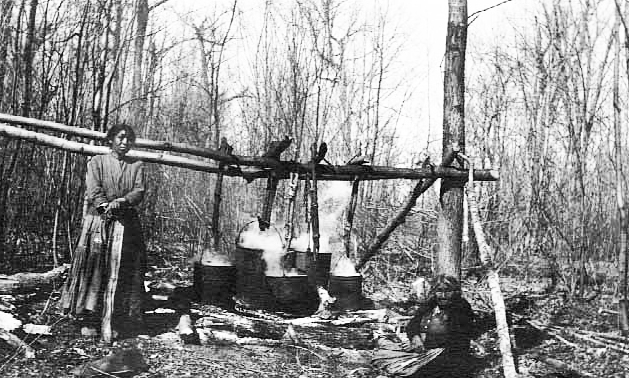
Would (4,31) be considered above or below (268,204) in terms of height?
above

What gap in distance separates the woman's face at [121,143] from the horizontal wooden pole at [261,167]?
0.28 feet

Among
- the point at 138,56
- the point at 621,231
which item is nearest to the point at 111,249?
the point at 621,231

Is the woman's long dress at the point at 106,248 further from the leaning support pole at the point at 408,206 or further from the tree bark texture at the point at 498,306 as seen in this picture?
the tree bark texture at the point at 498,306

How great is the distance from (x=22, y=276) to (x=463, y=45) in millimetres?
6042

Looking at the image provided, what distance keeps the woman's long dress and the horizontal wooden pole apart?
231 millimetres

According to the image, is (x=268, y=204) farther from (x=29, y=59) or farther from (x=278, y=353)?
(x=29, y=59)

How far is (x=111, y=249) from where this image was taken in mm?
6340

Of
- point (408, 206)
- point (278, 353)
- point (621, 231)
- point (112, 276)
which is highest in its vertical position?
point (408, 206)

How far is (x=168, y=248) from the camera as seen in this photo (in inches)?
488

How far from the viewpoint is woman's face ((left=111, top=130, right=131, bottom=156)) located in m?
6.45

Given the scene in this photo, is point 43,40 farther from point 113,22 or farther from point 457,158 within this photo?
point 457,158

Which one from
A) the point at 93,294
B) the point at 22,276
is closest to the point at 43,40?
the point at 22,276

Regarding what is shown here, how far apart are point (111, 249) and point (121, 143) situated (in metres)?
1.15

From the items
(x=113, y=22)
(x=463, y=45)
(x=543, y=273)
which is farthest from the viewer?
(x=543, y=273)
